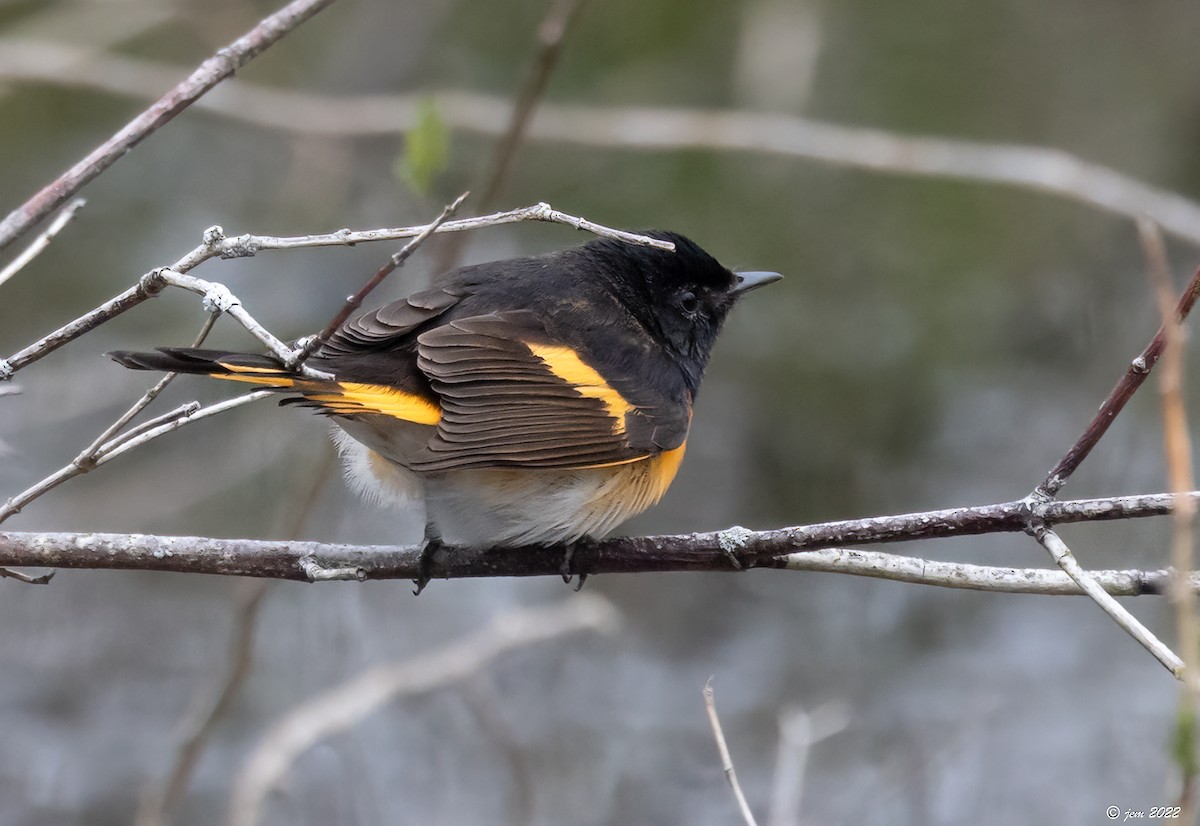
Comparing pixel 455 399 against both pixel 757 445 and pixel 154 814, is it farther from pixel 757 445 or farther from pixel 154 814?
pixel 757 445

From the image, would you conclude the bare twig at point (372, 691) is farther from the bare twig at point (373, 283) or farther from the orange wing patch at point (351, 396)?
the bare twig at point (373, 283)

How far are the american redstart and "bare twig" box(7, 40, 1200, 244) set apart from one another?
926 millimetres

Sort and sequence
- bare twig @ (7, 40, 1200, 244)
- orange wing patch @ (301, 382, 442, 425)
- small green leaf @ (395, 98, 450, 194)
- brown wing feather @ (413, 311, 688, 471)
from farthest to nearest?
bare twig @ (7, 40, 1200, 244) < small green leaf @ (395, 98, 450, 194) < brown wing feather @ (413, 311, 688, 471) < orange wing patch @ (301, 382, 442, 425)

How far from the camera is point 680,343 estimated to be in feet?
10.8

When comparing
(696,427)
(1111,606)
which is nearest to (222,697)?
(1111,606)

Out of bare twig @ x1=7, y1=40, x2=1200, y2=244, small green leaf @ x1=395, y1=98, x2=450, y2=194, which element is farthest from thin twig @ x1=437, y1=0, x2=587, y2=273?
small green leaf @ x1=395, y1=98, x2=450, y2=194

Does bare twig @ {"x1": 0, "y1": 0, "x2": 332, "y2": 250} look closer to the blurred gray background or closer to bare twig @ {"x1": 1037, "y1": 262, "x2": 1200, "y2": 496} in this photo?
bare twig @ {"x1": 1037, "y1": 262, "x2": 1200, "y2": 496}

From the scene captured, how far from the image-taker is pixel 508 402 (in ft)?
8.82

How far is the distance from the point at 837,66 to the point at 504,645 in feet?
11.9

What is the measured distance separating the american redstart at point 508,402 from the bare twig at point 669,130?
93 cm

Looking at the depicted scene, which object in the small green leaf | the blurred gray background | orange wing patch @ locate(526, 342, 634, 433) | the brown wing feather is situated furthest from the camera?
the blurred gray background

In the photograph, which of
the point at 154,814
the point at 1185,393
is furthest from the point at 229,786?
the point at 1185,393

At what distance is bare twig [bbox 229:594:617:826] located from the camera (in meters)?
3.29

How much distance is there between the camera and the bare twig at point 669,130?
405cm
